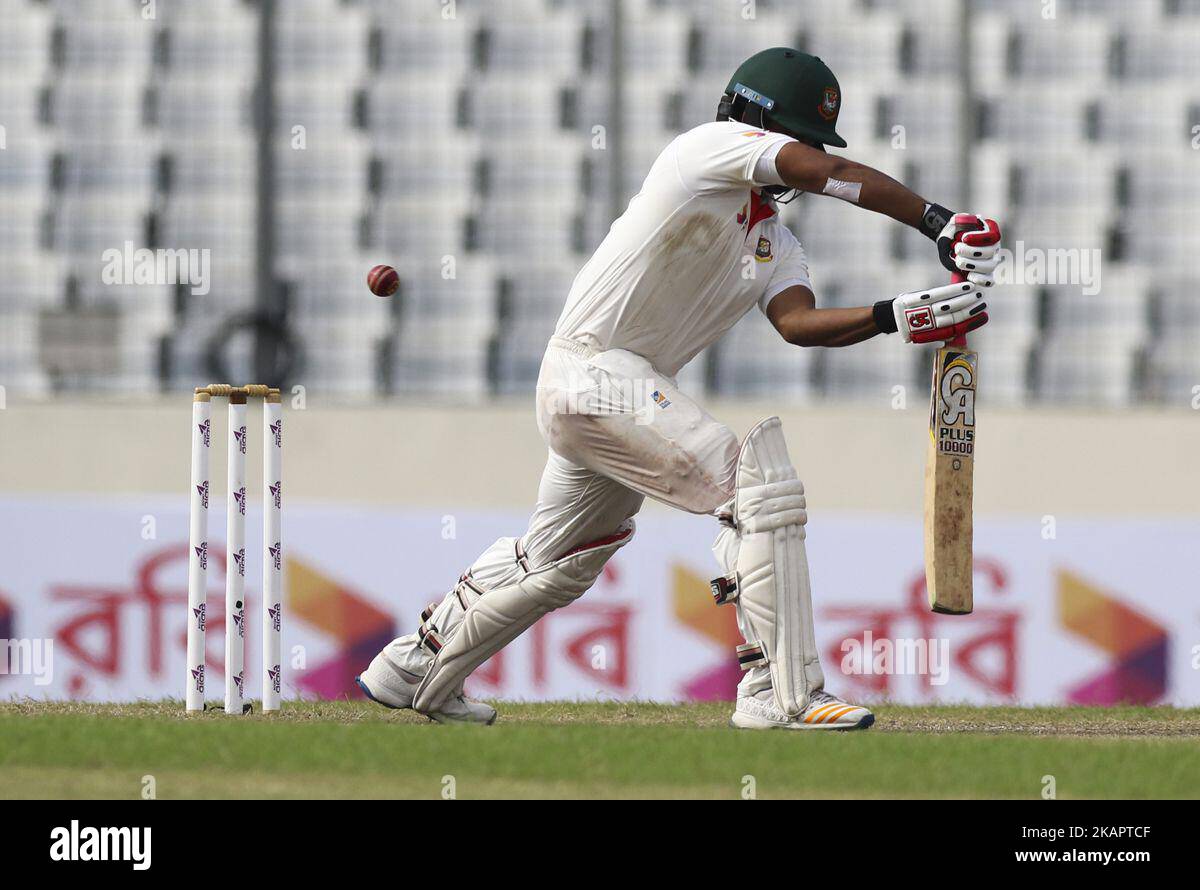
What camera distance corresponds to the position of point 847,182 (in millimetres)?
4469

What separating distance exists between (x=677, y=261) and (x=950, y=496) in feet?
2.95

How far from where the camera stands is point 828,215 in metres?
9.37

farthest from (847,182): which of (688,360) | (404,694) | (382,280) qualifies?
(404,694)

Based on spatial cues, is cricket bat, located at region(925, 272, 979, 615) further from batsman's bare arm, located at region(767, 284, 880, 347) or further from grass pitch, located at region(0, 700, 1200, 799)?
grass pitch, located at region(0, 700, 1200, 799)

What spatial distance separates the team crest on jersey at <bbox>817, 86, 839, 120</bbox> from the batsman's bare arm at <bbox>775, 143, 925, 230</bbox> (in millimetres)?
342

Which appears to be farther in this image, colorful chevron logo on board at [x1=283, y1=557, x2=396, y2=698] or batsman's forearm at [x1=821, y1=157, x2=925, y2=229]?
colorful chevron logo on board at [x1=283, y1=557, x2=396, y2=698]

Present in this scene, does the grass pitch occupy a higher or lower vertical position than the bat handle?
lower

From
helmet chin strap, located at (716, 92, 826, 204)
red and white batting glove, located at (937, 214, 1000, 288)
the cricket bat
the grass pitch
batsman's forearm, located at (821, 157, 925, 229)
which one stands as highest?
helmet chin strap, located at (716, 92, 826, 204)

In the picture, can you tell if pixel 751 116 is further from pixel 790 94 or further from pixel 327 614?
pixel 327 614

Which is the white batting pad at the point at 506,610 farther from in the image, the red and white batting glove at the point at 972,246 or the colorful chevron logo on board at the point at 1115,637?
the colorful chevron logo on board at the point at 1115,637

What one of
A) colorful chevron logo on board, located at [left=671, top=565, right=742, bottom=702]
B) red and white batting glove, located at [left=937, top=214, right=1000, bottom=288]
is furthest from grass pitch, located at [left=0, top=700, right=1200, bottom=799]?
colorful chevron logo on board, located at [left=671, top=565, right=742, bottom=702]

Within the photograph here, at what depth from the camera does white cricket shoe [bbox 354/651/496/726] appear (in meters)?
5.18

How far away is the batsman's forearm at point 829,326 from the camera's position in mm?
4719
